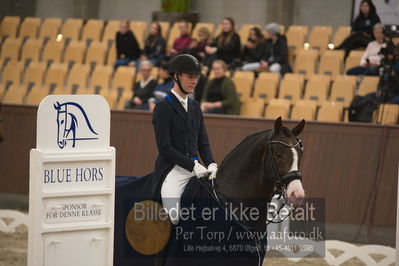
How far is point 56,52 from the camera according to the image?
47.1 ft

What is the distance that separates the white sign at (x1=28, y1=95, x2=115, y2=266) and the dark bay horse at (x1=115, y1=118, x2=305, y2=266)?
54cm

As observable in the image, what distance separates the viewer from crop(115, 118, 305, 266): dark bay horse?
5.31 meters

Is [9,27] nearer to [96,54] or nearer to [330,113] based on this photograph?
[96,54]

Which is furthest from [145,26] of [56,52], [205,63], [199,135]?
[199,135]

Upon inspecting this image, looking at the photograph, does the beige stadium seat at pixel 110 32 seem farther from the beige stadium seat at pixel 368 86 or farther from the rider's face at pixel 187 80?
the rider's face at pixel 187 80

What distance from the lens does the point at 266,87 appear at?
1177cm

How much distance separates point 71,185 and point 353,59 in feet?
26.1

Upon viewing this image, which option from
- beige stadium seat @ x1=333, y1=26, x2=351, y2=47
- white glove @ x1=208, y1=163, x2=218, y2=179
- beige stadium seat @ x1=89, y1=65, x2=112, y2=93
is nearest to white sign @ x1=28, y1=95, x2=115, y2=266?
white glove @ x1=208, y1=163, x2=218, y2=179

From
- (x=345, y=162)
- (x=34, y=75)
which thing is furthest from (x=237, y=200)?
(x=34, y=75)

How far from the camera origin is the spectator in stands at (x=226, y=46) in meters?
12.5

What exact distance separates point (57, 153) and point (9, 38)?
10.5 m

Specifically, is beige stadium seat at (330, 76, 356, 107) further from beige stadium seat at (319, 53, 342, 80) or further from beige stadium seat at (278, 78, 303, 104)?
beige stadium seat at (319, 53, 342, 80)

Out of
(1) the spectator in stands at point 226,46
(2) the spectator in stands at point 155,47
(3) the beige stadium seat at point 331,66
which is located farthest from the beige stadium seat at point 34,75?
(3) the beige stadium seat at point 331,66

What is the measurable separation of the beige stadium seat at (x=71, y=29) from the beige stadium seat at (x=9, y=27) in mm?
963
